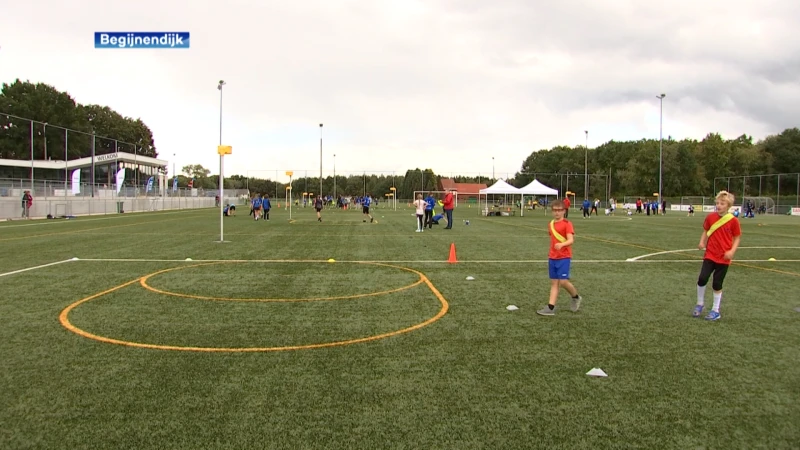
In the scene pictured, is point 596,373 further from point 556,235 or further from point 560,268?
point 556,235

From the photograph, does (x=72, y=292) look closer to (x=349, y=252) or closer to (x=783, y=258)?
(x=349, y=252)

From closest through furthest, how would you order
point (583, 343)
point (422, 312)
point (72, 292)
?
point (583, 343), point (422, 312), point (72, 292)

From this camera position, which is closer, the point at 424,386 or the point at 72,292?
the point at 424,386

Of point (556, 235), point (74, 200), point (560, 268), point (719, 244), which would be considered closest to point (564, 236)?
point (556, 235)

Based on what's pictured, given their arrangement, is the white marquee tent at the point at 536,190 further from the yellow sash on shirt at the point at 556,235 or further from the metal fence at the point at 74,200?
the yellow sash on shirt at the point at 556,235

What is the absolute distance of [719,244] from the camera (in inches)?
266

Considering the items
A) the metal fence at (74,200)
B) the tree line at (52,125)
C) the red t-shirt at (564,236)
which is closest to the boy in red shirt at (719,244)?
the red t-shirt at (564,236)

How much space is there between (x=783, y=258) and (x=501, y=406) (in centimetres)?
1389

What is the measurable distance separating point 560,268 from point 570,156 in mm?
118801

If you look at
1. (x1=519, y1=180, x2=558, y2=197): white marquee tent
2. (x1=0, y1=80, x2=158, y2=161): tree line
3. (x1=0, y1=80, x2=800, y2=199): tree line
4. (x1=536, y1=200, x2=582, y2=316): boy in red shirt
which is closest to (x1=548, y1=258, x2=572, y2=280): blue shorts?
(x1=536, y1=200, x2=582, y2=316): boy in red shirt

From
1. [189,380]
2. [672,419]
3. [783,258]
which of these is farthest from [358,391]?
[783,258]

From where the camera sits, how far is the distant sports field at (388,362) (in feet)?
11.6

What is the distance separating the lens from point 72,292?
846 centimetres

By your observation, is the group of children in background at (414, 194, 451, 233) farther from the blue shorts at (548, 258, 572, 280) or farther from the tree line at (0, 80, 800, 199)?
the tree line at (0, 80, 800, 199)
